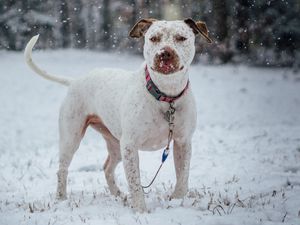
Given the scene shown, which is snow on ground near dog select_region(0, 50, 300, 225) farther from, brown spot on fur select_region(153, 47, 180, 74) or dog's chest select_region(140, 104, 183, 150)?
brown spot on fur select_region(153, 47, 180, 74)

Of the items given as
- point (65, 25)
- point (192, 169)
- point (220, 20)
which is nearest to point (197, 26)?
point (192, 169)

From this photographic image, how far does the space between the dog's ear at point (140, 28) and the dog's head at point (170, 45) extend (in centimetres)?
13

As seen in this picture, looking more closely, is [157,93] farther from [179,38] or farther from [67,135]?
[67,135]

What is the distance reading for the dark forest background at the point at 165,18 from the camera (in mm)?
22672

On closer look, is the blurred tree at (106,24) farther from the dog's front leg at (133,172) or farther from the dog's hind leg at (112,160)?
the dog's front leg at (133,172)

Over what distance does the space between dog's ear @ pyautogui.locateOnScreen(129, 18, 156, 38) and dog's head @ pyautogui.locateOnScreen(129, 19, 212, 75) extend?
0.13 m

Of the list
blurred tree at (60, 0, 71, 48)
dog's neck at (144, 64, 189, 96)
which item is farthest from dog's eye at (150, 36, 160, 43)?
blurred tree at (60, 0, 71, 48)

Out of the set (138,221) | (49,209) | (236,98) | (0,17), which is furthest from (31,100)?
(138,221)

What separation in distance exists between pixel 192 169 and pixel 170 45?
10.4ft

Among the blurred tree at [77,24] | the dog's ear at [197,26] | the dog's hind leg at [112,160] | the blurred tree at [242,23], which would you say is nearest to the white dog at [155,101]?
the dog's ear at [197,26]

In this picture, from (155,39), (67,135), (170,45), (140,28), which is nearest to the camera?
(170,45)

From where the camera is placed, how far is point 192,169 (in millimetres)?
6613

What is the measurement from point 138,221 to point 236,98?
14.2 meters

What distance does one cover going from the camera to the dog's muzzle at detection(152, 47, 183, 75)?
12.2 feet
